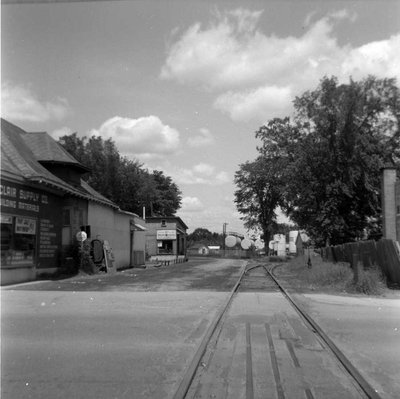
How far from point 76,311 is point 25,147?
50.8 feet

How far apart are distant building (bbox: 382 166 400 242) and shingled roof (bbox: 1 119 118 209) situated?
15.2 m

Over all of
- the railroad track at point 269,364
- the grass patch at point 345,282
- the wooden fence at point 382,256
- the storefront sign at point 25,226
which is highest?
the storefront sign at point 25,226

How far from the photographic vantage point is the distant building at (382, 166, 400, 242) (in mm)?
28094

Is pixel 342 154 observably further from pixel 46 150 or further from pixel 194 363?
pixel 194 363

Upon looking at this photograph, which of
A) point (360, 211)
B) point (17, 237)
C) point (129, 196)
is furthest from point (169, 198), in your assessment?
point (17, 237)

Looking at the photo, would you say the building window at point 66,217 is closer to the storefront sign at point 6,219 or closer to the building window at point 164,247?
the storefront sign at point 6,219

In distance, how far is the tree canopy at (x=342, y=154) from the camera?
35281 millimetres

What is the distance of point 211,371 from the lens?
6238 mm

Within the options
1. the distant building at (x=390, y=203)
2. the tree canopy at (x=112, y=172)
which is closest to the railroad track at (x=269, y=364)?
the tree canopy at (x=112, y=172)

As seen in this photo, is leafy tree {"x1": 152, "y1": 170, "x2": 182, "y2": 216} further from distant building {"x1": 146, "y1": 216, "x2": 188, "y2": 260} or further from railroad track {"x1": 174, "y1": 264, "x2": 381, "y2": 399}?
railroad track {"x1": 174, "y1": 264, "x2": 381, "y2": 399}

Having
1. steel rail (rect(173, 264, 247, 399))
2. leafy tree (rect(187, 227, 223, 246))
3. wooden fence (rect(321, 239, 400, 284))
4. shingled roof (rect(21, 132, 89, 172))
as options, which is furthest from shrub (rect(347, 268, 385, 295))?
leafy tree (rect(187, 227, 223, 246))

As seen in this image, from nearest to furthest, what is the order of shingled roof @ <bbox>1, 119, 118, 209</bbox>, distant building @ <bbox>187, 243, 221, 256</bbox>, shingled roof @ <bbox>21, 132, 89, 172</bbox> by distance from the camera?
shingled roof @ <bbox>1, 119, 118, 209</bbox>
shingled roof @ <bbox>21, 132, 89, 172</bbox>
distant building @ <bbox>187, 243, 221, 256</bbox>

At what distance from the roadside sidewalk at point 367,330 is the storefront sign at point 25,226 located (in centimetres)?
979

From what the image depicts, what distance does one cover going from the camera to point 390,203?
28.8 m
